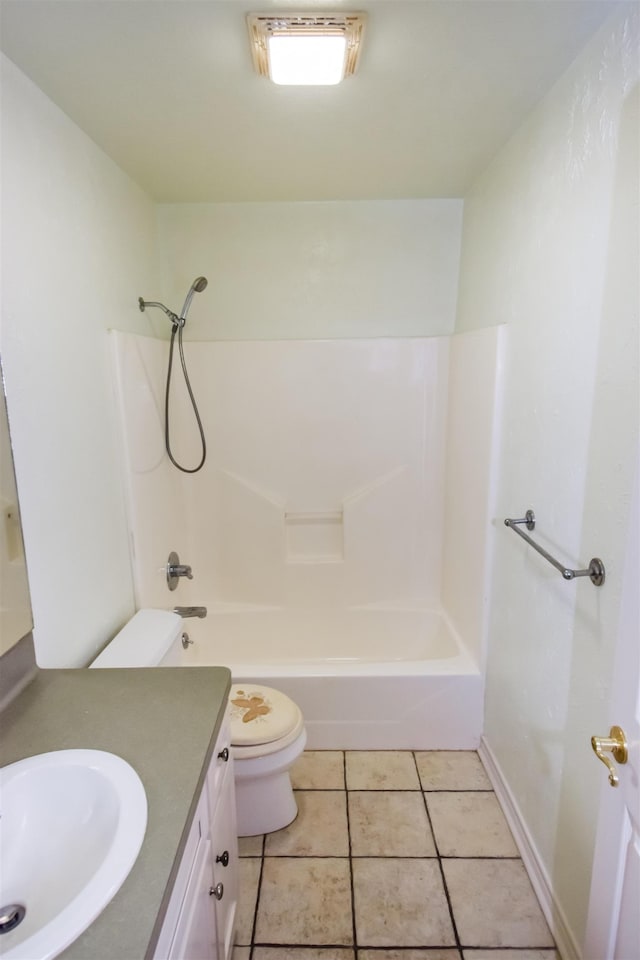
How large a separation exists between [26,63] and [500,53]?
1173 millimetres

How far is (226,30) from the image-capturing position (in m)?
1.13

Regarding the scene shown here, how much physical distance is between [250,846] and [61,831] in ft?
3.38

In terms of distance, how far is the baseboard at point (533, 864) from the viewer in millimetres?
1358

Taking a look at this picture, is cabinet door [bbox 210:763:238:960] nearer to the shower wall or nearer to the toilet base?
the toilet base

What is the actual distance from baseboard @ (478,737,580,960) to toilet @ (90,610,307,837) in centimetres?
78

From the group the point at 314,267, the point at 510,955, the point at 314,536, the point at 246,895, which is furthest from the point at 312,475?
the point at 510,955

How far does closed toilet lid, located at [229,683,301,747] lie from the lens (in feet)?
5.42

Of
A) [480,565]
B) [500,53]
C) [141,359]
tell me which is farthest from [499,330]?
[141,359]

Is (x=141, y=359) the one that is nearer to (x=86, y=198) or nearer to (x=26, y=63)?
(x=86, y=198)

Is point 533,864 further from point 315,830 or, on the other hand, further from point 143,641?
point 143,641

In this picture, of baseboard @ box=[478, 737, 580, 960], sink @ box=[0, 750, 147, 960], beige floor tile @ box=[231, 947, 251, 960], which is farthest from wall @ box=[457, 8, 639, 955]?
sink @ box=[0, 750, 147, 960]

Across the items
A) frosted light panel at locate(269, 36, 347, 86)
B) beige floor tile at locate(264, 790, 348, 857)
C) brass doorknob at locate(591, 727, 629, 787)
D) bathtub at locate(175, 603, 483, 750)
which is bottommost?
beige floor tile at locate(264, 790, 348, 857)

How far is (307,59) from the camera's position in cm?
123

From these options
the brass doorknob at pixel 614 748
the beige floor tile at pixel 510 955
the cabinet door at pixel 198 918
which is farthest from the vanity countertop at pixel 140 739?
the beige floor tile at pixel 510 955
